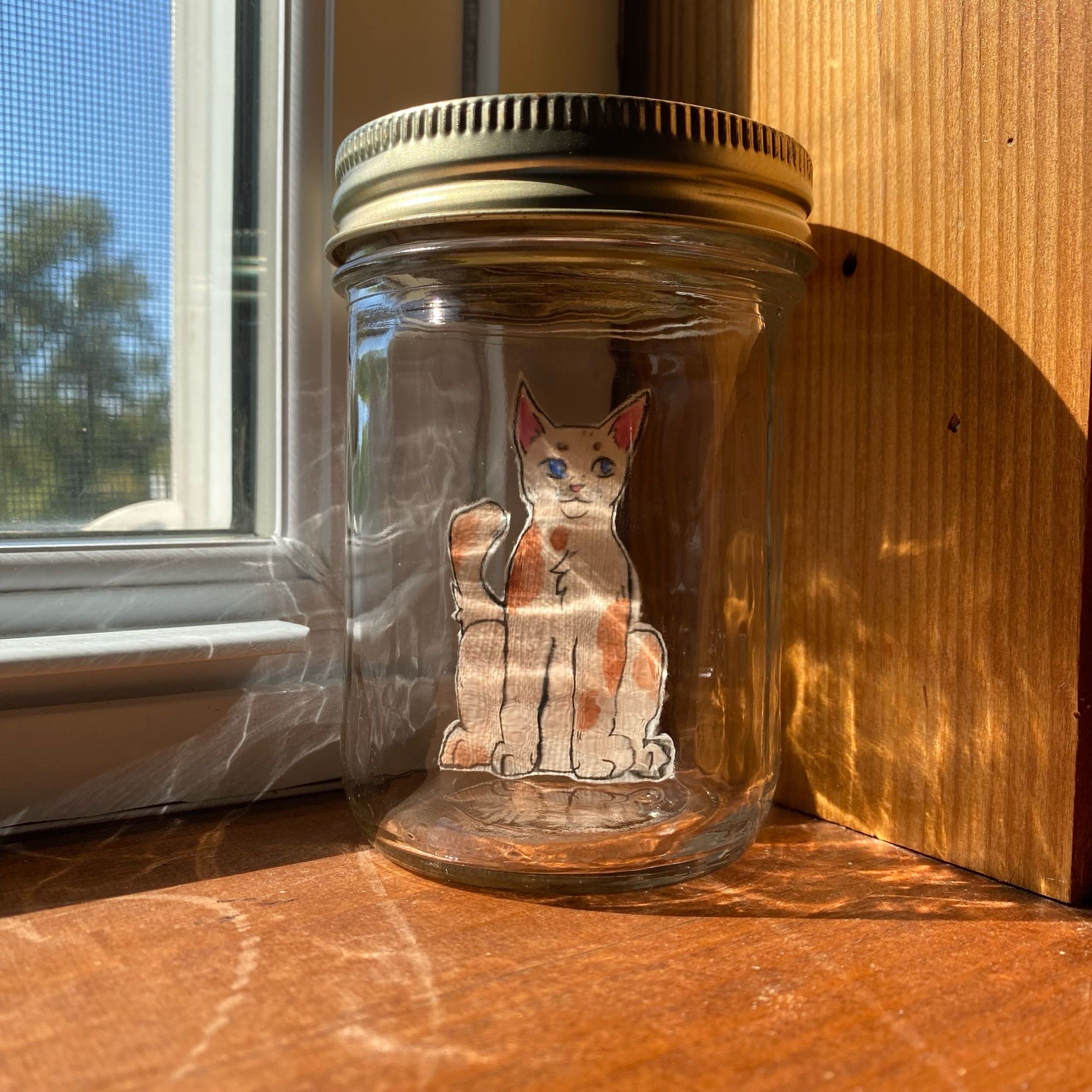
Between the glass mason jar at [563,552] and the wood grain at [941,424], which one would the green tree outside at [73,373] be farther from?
the wood grain at [941,424]

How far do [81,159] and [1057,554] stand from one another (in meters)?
0.50

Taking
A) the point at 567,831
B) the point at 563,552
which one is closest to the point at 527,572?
the point at 563,552

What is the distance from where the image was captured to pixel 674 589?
21.7 inches

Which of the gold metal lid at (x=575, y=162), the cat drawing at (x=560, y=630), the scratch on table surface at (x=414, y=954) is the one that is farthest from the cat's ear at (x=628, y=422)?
the scratch on table surface at (x=414, y=954)

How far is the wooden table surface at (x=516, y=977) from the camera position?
322 millimetres

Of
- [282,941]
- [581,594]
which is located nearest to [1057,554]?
[581,594]

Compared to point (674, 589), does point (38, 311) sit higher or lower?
higher

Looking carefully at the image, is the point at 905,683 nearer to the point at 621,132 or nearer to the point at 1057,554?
the point at 1057,554

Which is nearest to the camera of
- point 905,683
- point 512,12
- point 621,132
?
point 621,132

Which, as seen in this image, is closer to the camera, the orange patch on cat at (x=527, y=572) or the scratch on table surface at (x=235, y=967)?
the scratch on table surface at (x=235, y=967)

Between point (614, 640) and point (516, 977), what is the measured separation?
19cm

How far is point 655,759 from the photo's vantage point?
53 centimetres

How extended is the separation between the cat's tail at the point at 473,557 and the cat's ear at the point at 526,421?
0.04 meters

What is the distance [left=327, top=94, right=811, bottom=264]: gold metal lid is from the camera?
1.36ft
